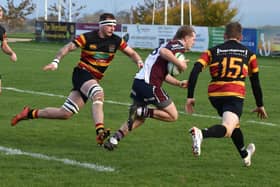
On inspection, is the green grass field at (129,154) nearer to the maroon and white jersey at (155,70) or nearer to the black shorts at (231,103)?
the black shorts at (231,103)

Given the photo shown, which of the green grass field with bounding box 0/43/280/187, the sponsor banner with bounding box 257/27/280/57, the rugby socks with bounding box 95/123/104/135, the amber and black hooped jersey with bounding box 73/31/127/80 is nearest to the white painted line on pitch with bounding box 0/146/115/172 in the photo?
the green grass field with bounding box 0/43/280/187

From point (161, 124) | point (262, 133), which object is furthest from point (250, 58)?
point (161, 124)

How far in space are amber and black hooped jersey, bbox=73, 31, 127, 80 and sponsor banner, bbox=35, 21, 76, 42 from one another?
40.1 meters

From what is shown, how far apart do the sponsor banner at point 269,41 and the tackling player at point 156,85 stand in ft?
86.4

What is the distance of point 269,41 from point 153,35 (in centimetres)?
902

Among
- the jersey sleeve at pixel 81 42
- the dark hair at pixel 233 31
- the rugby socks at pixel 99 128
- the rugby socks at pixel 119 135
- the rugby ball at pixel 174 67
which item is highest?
the dark hair at pixel 233 31

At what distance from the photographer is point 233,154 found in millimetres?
8875

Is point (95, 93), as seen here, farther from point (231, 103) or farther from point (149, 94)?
point (231, 103)

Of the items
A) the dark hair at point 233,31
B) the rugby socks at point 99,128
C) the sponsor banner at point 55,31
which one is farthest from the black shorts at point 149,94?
the sponsor banner at point 55,31

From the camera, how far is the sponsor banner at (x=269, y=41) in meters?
34.7

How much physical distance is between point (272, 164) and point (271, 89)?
10465 millimetres

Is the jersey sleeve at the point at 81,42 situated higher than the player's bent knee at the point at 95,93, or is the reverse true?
the jersey sleeve at the point at 81,42

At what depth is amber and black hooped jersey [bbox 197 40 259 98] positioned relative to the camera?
768cm

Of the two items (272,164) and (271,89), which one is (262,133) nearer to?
(272,164)
